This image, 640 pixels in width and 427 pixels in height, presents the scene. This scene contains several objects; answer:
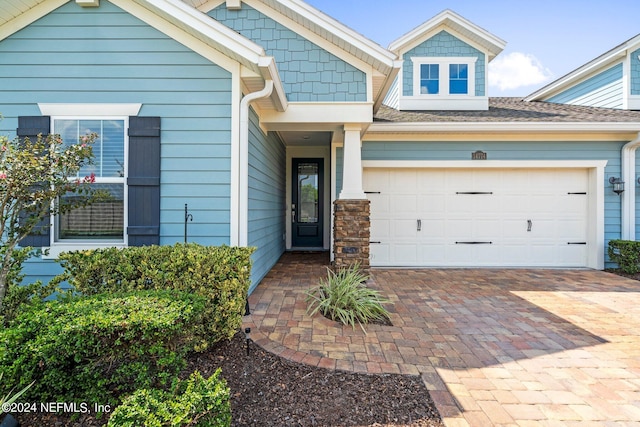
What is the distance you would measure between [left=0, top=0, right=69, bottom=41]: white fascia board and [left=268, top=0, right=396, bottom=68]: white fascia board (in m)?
2.98

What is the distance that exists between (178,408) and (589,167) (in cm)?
789

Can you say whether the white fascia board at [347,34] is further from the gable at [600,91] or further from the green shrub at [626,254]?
the gable at [600,91]

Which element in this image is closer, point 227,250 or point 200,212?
point 227,250

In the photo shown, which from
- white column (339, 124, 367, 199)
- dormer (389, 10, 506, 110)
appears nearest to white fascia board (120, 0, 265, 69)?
white column (339, 124, 367, 199)

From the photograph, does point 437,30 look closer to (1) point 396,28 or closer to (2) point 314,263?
(1) point 396,28

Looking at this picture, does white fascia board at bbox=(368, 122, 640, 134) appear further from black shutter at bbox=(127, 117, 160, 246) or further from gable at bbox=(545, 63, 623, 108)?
black shutter at bbox=(127, 117, 160, 246)

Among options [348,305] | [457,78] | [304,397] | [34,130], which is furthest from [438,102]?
[34,130]

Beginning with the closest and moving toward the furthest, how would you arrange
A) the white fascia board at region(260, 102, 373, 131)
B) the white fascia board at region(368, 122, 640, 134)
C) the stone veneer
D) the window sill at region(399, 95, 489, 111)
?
the white fascia board at region(260, 102, 373, 131)
the stone veneer
the white fascia board at region(368, 122, 640, 134)
the window sill at region(399, 95, 489, 111)

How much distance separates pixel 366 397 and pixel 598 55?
988 cm

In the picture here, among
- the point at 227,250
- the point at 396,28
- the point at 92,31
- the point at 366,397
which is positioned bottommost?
the point at 366,397

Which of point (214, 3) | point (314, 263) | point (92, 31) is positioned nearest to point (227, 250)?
point (92, 31)

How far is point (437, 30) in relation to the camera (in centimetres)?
771

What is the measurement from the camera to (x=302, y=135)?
7410 millimetres

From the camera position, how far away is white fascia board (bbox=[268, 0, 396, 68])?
466 cm
